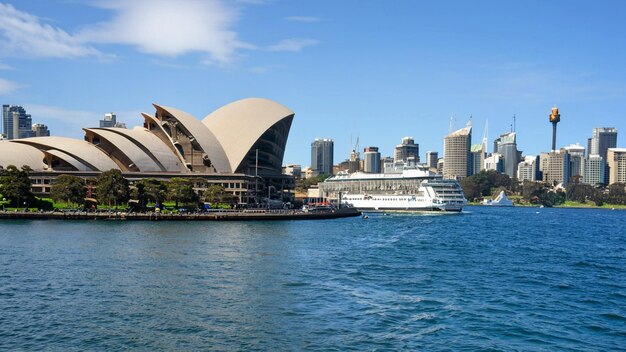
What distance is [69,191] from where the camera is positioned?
206 ft

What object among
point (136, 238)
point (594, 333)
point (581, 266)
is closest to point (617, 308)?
point (594, 333)

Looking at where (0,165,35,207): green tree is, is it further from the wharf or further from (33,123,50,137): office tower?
(33,123,50,137): office tower

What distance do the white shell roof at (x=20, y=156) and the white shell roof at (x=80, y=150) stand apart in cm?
100

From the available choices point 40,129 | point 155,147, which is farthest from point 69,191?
point 40,129

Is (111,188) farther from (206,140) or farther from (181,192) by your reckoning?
(206,140)

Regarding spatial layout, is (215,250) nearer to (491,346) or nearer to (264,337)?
(264,337)

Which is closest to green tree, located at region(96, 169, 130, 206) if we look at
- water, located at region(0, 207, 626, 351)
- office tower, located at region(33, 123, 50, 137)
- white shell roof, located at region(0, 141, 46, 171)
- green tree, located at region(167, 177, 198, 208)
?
green tree, located at region(167, 177, 198, 208)

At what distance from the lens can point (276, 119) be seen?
8500 centimetres

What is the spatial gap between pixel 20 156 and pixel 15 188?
16387mm

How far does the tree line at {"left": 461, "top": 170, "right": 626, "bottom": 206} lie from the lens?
17362cm

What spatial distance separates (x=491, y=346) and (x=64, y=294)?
571 inches

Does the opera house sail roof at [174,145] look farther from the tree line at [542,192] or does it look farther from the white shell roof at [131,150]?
the tree line at [542,192]

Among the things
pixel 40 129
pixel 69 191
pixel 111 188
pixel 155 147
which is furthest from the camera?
pixel 40 129

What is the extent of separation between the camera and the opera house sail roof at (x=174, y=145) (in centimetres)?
7588
